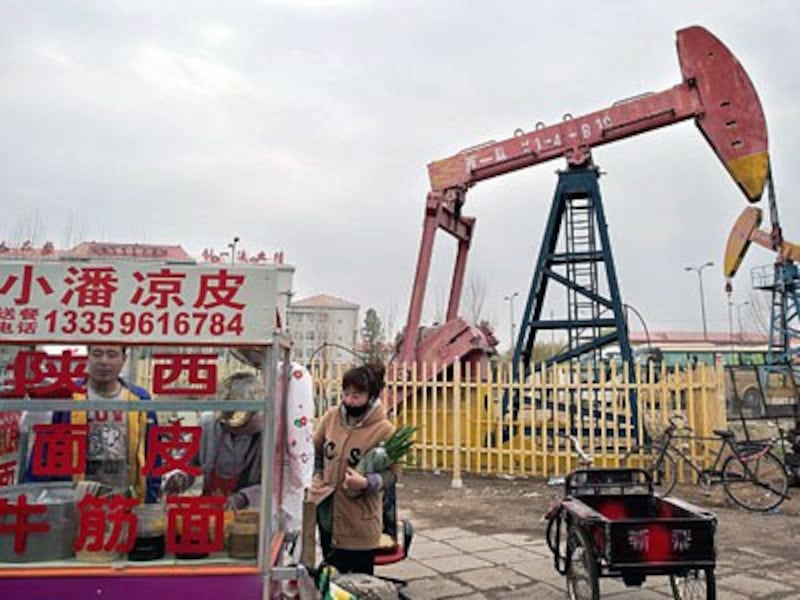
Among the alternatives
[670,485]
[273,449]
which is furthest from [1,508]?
[670,485]

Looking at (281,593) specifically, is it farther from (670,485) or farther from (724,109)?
(724,109)

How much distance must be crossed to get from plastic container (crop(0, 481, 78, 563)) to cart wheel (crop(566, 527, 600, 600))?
8.00 feet

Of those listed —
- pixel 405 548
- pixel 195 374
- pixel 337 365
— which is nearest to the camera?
pixel 195 374

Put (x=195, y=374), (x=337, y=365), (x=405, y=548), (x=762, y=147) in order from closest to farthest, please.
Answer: (x=195, y=374) < (x=405, y=548) < (x=762, y=147) < (x=337, y=365)

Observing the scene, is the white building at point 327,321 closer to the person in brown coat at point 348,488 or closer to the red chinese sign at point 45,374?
the person in brown coat at point 348,488

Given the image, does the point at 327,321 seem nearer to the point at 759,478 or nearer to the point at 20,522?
the point at 759,478

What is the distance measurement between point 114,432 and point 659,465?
7.26 m

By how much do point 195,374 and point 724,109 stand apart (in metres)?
9.68

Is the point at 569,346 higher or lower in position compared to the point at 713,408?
higher

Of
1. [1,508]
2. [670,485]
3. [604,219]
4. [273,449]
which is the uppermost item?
[604,219]

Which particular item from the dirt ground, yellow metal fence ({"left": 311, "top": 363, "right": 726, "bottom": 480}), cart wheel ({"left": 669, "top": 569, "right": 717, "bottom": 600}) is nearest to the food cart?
cart wheel ({"left": 669, "top": 569, "right": 717, "bottom": 600})

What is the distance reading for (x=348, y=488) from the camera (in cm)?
316

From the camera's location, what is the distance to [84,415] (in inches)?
93.1

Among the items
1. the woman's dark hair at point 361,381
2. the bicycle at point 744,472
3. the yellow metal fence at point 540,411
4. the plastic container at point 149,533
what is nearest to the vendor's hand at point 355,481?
the woman's dark hair at point 361,381
